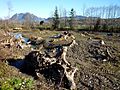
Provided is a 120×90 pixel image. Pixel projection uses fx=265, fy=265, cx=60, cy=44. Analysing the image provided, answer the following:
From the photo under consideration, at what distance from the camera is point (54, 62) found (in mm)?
27172

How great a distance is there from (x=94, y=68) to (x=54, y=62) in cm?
673

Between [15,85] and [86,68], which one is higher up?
[15,85]

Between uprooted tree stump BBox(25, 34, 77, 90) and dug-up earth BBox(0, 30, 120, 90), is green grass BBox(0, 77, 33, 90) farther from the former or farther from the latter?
uprooted tree stump BBox(25, 34, 77, 90)

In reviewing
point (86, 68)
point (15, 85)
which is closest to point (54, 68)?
point (86, 68)

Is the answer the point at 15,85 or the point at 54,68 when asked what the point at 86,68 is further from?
the point at 15,85

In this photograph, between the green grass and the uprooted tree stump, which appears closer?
the green grass

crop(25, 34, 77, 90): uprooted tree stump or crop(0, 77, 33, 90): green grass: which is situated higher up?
crop(0, 77, 33, 90): green grass

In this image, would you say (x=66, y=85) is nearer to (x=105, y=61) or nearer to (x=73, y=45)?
(x=105, y=61)

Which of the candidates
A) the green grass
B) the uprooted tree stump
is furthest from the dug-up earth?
the green grass

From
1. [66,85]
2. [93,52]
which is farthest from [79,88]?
[93,52]

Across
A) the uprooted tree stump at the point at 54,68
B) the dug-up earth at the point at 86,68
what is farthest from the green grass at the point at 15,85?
the uprooted tree stump at the point at 54,68

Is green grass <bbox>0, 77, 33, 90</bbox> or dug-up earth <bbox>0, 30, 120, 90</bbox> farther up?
green grass <bbox>0, 77, 33, 90</bbox>

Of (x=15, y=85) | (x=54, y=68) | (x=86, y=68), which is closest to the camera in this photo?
(x=15, y=85)

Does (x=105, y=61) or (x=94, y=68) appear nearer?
(x=94, y=68)
